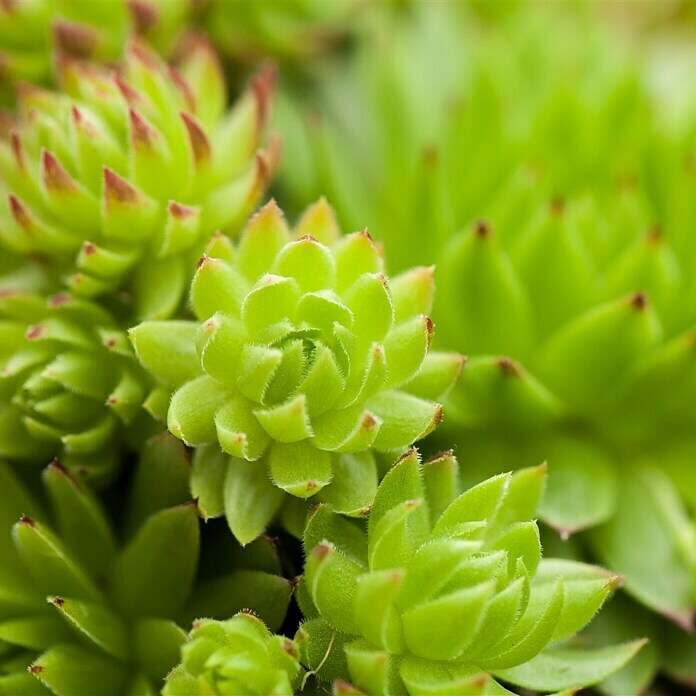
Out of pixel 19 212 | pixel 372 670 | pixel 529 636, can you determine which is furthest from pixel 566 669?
pixel 19 212

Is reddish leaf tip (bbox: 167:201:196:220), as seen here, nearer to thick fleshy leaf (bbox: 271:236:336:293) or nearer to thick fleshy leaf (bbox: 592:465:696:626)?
thick fleshy leaf (bbox: 271:236:336:293)

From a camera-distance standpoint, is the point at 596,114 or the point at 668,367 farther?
the point at 596,114

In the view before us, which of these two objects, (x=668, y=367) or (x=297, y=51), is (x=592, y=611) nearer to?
(x=668, y=367)

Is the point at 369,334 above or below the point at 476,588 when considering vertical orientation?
above

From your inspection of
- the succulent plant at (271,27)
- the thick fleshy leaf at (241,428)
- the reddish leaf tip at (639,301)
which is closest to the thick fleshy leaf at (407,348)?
the thick fleshy leaf at (241,428)

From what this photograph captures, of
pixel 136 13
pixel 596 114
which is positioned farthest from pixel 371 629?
pixel 596 114

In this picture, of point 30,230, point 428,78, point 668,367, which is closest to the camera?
point 30,230
